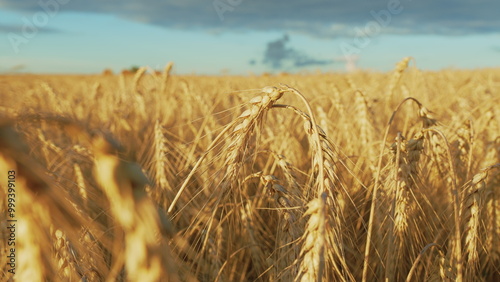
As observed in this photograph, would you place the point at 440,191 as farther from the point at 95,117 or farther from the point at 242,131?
the point at 95,117

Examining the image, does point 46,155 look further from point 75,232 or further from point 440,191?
point 440,191

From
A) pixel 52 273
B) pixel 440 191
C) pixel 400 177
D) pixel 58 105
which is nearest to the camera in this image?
pixel 52 273

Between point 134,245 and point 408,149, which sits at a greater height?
point 408,149

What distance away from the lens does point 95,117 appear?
14.6 feet

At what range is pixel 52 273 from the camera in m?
0.61

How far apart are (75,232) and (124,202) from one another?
16cm

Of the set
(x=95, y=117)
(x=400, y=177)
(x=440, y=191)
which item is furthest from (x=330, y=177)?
(x=95, y=117)

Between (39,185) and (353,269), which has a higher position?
(39,185)

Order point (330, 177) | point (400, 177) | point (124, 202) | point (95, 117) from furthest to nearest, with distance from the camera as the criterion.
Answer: point (95, 117) → point (400, 177) → point (330, 177) → point (124, 202)

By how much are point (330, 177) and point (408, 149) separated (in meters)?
0.52

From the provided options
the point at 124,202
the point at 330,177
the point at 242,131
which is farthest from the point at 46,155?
the point at 124,202

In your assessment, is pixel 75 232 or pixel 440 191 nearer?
pixel 75 232

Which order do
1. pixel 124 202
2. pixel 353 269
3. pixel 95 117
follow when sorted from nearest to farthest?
1. pixel 124 202
2. pixel 353 269
3. pixel 95 117

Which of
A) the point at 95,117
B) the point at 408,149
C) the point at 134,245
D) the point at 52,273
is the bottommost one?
the point at 95,117
